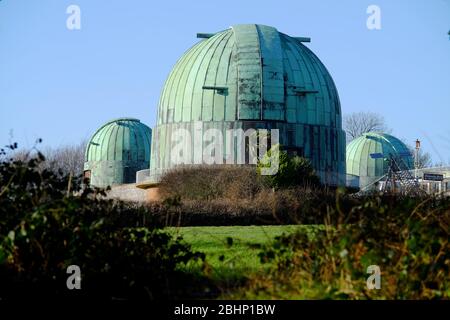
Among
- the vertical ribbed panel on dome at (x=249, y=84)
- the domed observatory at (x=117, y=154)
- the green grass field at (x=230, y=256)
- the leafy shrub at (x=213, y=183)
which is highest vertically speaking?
the vertical ribbed panel on dome at (x=249, y=84)

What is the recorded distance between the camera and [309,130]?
41.3 metres

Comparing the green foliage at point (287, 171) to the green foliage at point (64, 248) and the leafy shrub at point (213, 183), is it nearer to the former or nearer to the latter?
the leafy shrub at point (213, 183)

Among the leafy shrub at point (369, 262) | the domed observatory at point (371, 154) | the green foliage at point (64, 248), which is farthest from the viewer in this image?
the domed observatory at point (371, 154)

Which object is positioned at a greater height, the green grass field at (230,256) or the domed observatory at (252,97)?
the domed observatory at (252,97)

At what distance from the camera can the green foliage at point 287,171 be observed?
35.7 meters

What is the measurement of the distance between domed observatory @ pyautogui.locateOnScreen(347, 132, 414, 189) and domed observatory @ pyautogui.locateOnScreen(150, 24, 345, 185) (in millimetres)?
16347

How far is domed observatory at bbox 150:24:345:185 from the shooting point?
39.8 m

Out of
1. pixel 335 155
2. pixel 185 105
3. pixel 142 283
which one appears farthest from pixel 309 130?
pixel 142 283

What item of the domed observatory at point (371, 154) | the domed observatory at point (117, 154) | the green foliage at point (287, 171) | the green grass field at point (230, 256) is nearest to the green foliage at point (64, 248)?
the green grass field at point (230, 256)

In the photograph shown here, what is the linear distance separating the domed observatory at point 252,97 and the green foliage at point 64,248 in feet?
94.7

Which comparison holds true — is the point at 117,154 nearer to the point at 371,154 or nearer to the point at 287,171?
the point at 371,154

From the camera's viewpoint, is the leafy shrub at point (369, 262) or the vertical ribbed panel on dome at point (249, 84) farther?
the vertical ribbed panel on dome at point (249, 84)

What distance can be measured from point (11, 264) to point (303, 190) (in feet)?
80.1
